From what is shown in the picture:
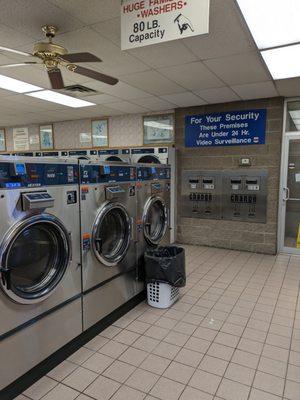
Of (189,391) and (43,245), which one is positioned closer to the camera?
(189,391)

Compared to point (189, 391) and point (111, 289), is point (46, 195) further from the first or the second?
point (189, 391)

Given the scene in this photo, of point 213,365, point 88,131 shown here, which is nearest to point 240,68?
point 213,365

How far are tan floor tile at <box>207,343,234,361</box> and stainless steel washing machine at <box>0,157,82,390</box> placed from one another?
3.81 ft

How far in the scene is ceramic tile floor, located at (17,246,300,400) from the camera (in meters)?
2.10

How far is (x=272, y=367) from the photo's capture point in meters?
2.35

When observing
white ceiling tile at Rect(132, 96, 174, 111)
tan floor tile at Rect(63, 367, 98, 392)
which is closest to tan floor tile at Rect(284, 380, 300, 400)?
tan floor tile at Rect(63, 367, 98, 392)

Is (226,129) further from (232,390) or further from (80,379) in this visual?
(80,379)

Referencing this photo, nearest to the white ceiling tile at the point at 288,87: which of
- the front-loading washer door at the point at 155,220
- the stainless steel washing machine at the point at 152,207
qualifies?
the stainless steel washing machine at the point at 152,207

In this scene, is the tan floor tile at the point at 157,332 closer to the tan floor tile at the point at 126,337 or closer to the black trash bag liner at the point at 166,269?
the tan floor tile at the point at 126,337

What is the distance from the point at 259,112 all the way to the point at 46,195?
169 inches

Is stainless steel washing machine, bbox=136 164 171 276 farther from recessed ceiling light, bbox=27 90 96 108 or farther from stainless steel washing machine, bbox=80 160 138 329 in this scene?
recessed ceiling light, bbox=27 90 96 108

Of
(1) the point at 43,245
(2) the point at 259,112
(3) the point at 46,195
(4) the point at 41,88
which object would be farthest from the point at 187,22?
(2) the point at 259,112

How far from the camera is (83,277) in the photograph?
257 centimetres

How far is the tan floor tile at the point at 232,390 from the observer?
6.68 feet
